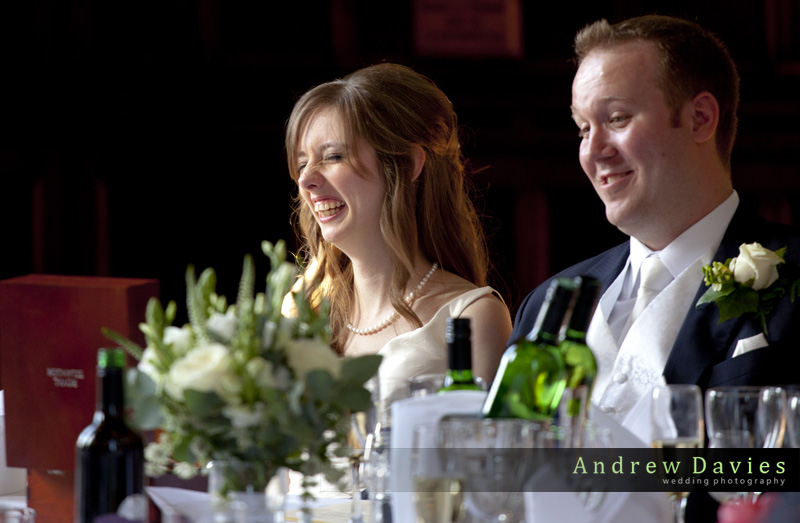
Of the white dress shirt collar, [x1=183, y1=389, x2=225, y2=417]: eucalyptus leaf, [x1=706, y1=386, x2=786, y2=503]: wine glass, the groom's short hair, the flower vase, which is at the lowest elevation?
the flower vase

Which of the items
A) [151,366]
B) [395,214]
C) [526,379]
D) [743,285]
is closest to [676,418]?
[526,379]

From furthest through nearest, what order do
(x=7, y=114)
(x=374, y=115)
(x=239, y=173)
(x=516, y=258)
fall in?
1. (x=516, y=258)
2. (x=239, y=173)
3. (x=7, y=114)
4. (x=374, y=115)

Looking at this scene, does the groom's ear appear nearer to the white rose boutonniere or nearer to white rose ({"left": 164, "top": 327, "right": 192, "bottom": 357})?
the white rose boutonniere

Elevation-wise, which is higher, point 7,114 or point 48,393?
point 7,114

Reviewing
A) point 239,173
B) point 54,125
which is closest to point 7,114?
point 54,125

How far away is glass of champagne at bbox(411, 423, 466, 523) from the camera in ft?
3.92

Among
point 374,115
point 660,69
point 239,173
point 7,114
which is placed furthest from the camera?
point 239,173

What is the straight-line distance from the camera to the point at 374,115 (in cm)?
292

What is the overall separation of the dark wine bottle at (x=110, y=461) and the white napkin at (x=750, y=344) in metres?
1.39

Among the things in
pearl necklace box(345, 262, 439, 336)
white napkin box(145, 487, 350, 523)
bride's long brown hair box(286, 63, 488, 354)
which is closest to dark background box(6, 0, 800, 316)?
bride's long brown hair box(286, 63, 488, 354)

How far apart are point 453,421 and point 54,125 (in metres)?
3.96

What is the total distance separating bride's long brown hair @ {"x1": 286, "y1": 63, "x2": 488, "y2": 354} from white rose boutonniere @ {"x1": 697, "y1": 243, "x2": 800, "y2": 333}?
102 centimetres

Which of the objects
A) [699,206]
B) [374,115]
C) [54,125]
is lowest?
[699,206]

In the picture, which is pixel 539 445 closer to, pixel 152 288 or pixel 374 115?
pixel 152 288
